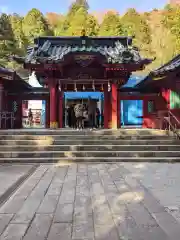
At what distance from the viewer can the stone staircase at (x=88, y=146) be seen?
1164 centimetres

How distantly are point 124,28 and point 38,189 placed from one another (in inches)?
2256

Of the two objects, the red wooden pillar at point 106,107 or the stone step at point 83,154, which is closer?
the stone step at point 83,154

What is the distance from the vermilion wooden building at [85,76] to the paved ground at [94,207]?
25.5 feet

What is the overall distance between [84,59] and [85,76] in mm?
1377

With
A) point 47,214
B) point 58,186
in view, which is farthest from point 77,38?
point 47,214

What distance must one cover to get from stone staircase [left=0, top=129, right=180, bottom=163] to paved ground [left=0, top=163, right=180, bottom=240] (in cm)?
266

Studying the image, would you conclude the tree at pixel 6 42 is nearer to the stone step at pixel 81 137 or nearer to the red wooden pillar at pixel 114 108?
the red wooden pillar at pixel 114 108

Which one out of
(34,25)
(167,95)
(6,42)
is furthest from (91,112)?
(34,25)

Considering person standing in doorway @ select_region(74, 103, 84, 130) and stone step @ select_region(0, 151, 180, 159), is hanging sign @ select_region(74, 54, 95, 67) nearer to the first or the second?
person standing in doorway @ select_region(74, 103, 84, 130)

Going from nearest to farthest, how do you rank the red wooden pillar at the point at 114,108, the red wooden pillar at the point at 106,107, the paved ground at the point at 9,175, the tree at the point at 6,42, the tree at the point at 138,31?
the paved ground at the point at 9,175
the red wooden pillar at the point at 114,108
the red wooden pillar at the point at 106,107
the tree at the point at 6,42
the tree at the point at 138,31

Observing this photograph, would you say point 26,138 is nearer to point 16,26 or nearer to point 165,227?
point 165,227

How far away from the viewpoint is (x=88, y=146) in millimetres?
12367

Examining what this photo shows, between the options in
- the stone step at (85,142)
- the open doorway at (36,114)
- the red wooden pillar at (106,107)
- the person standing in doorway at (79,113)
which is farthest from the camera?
the open doorway at (36,114)

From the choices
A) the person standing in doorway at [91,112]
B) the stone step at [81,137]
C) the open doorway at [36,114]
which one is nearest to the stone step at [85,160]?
the stone step at [81,137]
